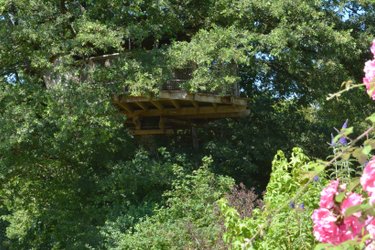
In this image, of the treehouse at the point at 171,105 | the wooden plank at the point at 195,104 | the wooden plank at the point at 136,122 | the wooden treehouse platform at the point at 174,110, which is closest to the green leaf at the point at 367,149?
the treehouse at the point at 171,105

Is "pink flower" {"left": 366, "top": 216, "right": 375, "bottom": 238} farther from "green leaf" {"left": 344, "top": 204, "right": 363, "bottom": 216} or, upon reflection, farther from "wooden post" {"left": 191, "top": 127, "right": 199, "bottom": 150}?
"wooden post" {"left": 191, "top": 127, "right": 199, "bottom": 150}

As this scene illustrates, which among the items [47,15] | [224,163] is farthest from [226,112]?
[47,15]

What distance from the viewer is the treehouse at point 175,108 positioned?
1162 cm

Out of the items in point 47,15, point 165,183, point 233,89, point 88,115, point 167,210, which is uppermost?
point 47,15

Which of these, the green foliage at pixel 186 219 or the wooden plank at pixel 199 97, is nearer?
the green foliage at pixel 186 219

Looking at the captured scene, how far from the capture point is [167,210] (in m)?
10.5

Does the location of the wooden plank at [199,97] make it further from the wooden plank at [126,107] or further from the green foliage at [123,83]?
the wooden plank at [126,107]

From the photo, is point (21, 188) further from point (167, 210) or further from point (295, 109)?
point (295, 109)

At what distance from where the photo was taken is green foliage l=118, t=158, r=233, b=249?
824 cm

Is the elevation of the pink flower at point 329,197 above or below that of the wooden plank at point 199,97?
below

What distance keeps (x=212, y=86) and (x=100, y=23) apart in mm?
2214

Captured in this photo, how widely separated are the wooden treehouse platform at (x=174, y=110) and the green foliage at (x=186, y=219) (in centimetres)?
127

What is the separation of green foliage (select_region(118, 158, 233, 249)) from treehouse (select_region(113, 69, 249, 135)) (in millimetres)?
1260

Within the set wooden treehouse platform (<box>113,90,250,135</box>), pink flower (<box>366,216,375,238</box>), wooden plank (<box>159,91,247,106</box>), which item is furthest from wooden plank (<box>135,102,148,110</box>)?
pink flower (<box>366,216,375,238</box>)
